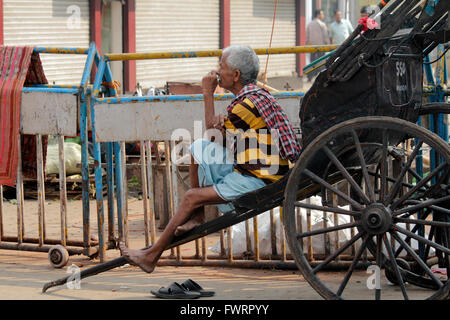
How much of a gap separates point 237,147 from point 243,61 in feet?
1.63

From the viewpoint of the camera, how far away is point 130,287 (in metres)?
5.21

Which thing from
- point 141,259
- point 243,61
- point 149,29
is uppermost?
point 149,29

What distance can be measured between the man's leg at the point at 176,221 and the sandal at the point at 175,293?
21cm

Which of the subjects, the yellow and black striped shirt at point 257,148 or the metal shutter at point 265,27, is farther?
the metal shutter at point 265,27

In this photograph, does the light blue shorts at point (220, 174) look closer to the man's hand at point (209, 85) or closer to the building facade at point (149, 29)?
the man's hand at point (209, 85)

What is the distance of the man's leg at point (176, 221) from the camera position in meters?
4.48

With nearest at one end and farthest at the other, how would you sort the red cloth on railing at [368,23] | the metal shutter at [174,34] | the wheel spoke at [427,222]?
the wheel spoke at [427,222], the red cloth on railing at [368,23], the metal shutter at [174,34]

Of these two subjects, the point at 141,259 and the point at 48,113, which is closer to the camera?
the point at 141,259

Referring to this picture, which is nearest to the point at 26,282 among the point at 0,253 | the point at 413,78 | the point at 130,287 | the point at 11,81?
the point at 130,287

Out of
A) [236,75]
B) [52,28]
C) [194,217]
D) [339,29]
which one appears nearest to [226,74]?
[236,75]

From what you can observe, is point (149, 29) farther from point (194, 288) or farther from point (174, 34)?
point (194, 288)

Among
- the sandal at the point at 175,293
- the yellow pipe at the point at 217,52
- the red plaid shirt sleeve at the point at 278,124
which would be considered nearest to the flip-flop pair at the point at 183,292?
the sandal at the point at 175,293

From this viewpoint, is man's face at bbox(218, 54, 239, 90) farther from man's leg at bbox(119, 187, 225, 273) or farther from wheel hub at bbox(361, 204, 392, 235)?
wheel hub at bbox(361, 204, 392, 235)

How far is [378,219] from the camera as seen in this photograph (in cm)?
402
